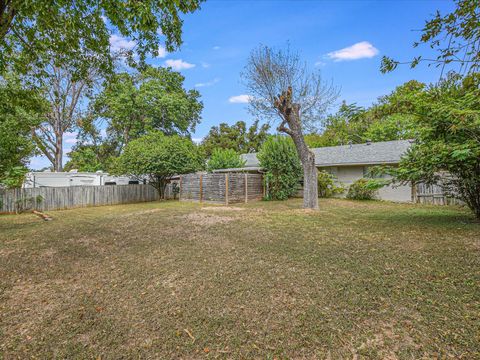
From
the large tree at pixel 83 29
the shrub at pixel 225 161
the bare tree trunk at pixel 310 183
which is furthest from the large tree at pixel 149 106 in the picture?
the bare tree trunk at pixel 310 183

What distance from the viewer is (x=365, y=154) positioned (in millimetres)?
15938

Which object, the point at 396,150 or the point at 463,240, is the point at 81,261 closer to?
the point at 463,240

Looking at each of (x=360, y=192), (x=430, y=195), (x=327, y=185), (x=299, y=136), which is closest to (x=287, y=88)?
(x=299, y=136)

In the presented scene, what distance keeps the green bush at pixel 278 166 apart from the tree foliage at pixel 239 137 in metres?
18.0

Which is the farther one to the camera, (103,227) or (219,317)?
(103,227)

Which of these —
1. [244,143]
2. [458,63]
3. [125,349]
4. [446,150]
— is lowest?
[125,349]

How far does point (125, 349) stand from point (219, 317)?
0.97 m

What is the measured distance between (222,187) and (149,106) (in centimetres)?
1410

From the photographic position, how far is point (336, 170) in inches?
659

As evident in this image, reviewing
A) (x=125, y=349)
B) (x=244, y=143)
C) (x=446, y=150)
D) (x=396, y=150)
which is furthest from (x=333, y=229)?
(x=244, y=143)

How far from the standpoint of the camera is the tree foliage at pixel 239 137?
3372cm

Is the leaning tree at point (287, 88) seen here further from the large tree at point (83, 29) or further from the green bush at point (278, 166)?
the large tree at point (83, 29)

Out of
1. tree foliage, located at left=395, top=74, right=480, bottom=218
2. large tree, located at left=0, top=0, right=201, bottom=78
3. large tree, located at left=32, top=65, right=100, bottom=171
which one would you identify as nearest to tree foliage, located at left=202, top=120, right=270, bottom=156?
large tree, located at left=32, top=65, right=100, bottom=171

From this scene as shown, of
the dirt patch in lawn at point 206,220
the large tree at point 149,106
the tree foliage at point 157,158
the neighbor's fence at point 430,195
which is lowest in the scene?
the dirt patch in lawn at point 206,220
